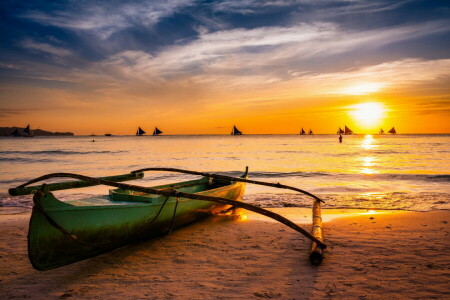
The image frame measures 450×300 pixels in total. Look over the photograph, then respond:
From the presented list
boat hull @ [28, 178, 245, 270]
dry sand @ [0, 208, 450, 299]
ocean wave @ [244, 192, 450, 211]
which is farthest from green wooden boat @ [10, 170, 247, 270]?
ocean wave @ [244, 192, 450, 211]

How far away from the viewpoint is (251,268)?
179 inches

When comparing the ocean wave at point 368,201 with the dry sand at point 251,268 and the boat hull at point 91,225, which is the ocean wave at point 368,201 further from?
the boat hull at point 91,225

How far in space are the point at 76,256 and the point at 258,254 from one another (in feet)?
9.65

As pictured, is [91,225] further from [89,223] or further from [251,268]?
[251,268]

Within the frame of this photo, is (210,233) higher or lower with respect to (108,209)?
lower

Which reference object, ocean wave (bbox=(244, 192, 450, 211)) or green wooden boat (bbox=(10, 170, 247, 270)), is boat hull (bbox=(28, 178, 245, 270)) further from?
ocean wave (bbox=(244, 192, 450, 211))

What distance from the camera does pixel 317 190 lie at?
12.7m

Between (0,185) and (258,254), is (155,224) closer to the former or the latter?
(258,254)

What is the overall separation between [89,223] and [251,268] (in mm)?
2576

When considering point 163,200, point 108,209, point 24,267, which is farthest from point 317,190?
point 24,267

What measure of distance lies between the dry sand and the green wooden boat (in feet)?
1.16

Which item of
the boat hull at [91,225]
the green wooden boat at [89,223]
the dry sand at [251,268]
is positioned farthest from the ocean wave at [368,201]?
the boat hull at [91,225]

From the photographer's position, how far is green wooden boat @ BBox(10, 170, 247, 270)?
3.88 metres

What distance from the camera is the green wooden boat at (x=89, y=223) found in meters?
3.88
